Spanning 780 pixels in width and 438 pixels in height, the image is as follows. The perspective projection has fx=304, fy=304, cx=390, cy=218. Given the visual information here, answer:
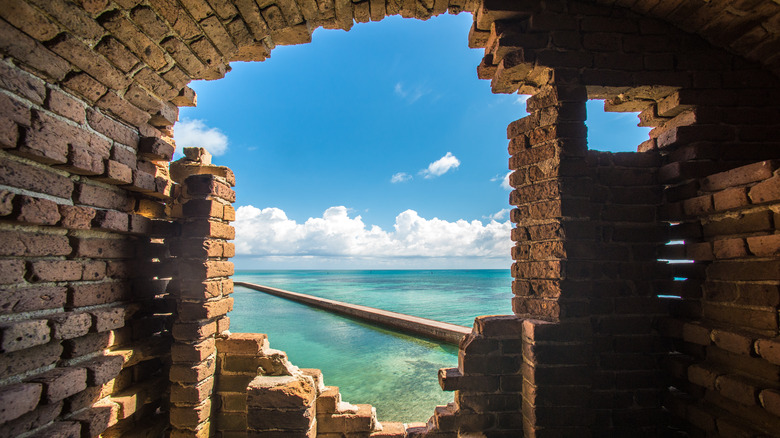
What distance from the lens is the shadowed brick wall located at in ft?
6.03

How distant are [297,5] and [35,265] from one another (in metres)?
2.37

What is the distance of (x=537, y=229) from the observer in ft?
7.97

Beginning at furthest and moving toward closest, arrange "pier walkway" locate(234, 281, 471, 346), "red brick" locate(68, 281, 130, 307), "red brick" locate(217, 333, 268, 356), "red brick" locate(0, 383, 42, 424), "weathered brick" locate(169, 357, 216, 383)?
1. "pier walkway" locate(234, 281, 471, 346)
2. "red brick" locate(217, 333, 268, 356)
3. "weathered brick" locate(169, 357, 216, 383)
4. "red brick" locate(68, 281, 130, 307)
5. "red brick" locate(0, 383, 42, 424)

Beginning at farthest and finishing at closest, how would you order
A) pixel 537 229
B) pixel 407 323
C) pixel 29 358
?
pixel 407 323 → pixel 537 229 → pixel 29 358

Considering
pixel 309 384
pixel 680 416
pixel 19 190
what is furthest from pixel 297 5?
pixel 680 416

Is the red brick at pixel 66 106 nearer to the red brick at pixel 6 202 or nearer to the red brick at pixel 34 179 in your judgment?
the red brick at pixel 34 179

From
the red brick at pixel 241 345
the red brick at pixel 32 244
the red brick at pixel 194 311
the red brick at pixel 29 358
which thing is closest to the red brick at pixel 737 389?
the red brick at pixel 241 345

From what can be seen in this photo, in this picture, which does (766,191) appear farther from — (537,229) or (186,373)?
(186,373)

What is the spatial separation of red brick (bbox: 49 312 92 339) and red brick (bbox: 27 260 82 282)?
0.22m

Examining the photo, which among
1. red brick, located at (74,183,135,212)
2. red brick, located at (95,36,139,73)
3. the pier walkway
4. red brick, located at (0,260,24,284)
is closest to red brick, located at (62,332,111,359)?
red brick, located at (0,260,24,284)

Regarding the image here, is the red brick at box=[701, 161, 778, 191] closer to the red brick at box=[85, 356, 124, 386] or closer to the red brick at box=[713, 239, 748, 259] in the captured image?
the red brick at box=[713, 239, 748, 259]

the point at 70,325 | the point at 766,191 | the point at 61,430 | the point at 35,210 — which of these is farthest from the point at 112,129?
the point at 766,191

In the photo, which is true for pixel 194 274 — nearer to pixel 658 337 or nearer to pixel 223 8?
pixel 223 8

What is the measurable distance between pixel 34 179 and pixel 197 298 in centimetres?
141
